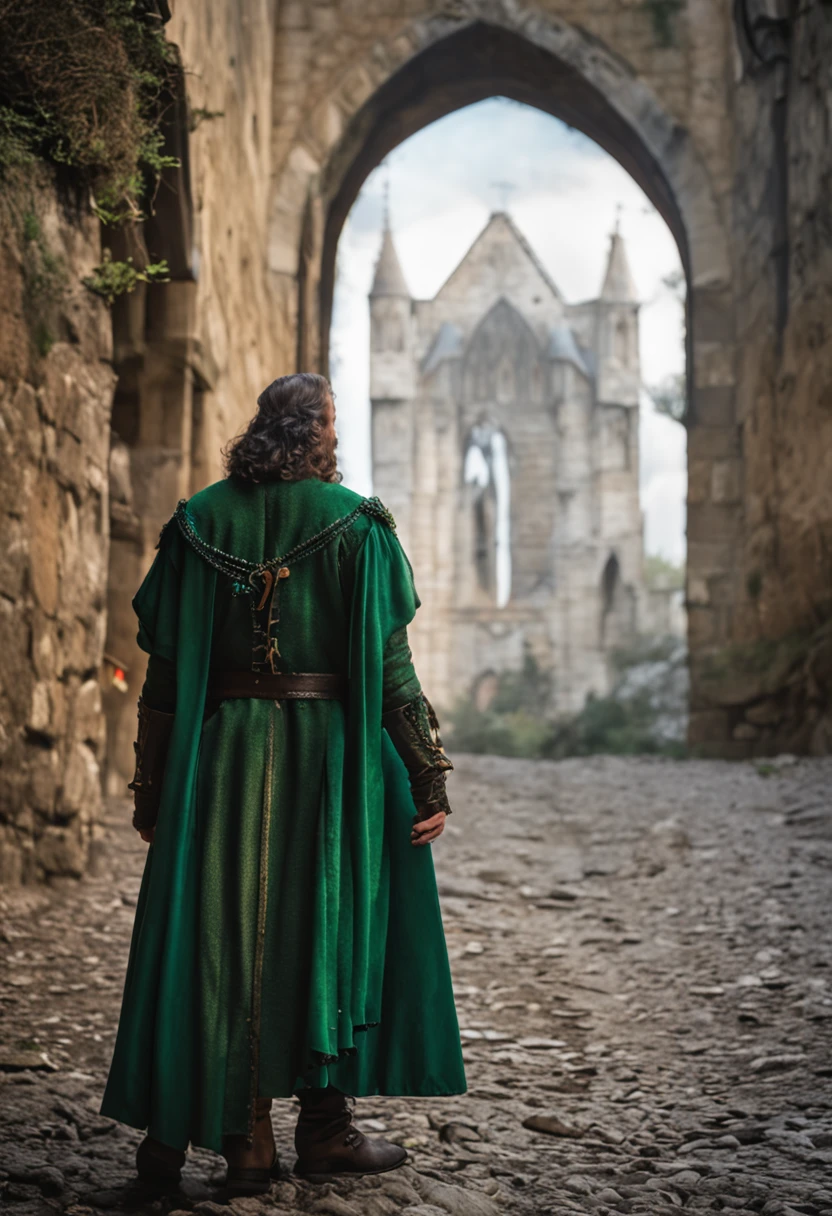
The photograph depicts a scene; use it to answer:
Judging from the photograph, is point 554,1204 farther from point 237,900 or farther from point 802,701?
point 802,701

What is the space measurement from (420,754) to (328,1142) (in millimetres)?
833

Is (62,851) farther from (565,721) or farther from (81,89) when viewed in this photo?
(565,721)

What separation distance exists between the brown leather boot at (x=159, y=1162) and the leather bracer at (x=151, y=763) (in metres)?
0.63

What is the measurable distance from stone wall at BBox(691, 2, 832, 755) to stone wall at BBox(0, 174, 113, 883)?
562cm

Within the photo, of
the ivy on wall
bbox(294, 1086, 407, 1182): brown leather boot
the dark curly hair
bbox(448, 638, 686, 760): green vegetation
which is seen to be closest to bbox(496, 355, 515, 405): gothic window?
bbox(448, 638, 686, 760): green vegetation

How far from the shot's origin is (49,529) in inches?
202

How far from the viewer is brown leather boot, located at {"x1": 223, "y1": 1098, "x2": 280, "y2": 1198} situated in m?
2.54

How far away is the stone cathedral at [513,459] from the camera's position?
125 ft

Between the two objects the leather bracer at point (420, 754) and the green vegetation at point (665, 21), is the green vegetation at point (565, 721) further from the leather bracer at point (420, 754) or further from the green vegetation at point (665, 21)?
the leather bracer at point (420, 754)

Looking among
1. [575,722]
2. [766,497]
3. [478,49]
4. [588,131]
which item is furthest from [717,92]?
[575,722]

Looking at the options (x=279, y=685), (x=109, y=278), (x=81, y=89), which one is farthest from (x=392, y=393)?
(x=279, y=685)

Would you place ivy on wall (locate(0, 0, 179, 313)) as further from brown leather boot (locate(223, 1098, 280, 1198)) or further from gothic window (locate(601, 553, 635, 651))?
gothic window (locate(601, 553, 635, 651))

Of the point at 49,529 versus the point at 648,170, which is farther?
the point at 648,170

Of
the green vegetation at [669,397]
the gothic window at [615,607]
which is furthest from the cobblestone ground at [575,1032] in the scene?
the gothic window at [615,607]
